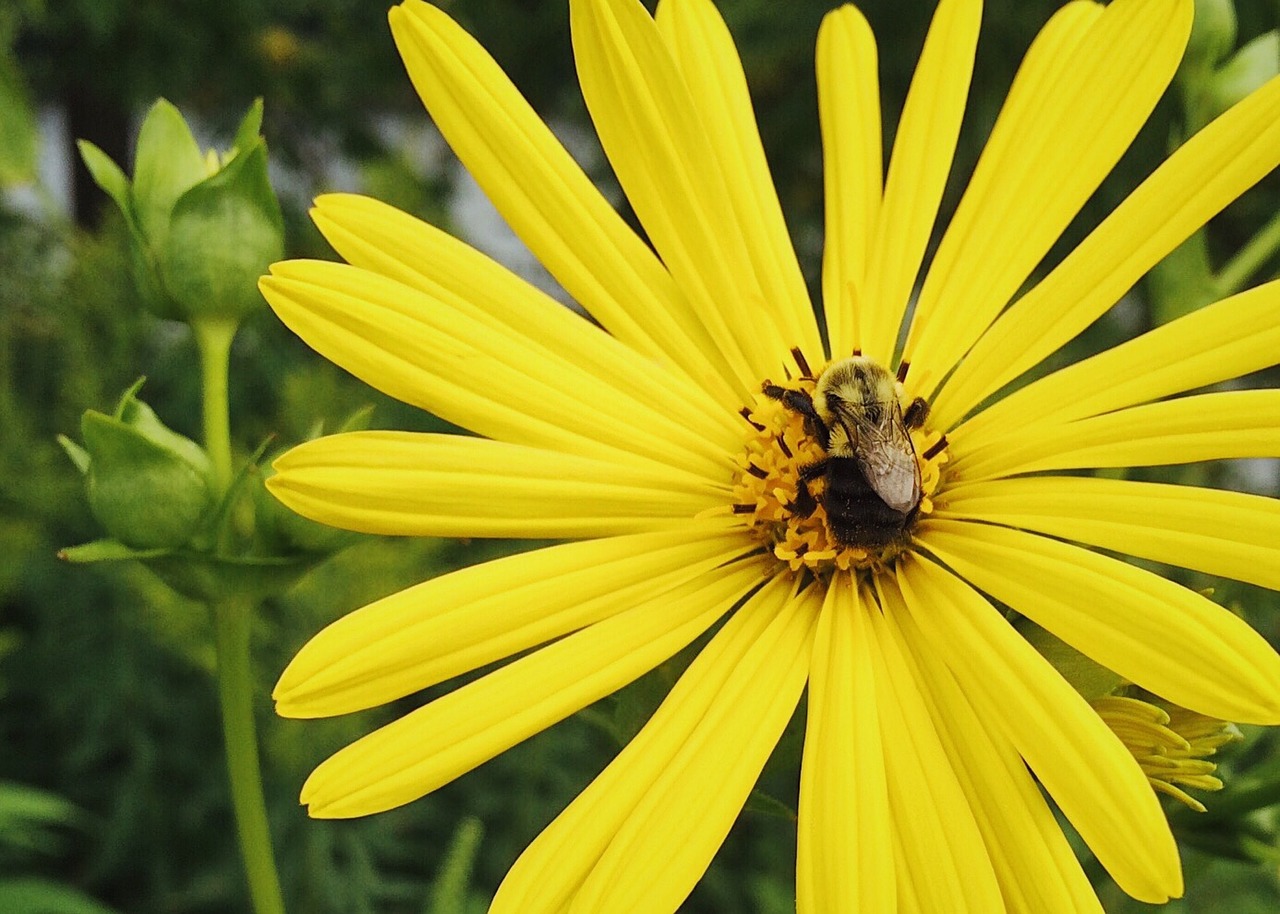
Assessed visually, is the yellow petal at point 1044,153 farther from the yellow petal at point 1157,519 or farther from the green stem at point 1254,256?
the green stem at point 1254,256

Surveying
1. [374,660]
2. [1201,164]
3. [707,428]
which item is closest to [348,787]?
[374,660]

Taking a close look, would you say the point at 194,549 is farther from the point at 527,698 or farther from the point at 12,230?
the point at 12,230

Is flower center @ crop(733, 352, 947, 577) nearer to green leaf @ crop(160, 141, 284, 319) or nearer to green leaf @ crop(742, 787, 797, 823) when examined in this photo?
green leaf @ crop(742, 787, 797, 823)

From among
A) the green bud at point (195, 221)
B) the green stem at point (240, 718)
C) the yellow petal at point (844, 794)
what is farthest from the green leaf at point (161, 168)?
the yellow petal at point (844, 794)

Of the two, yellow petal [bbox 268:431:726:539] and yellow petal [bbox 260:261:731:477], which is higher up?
yellow petal [bbox 260:261:731:477]

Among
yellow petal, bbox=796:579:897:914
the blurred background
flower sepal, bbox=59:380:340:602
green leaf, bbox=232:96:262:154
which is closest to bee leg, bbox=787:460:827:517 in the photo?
yellow petal, bbox=796:579:897:914
